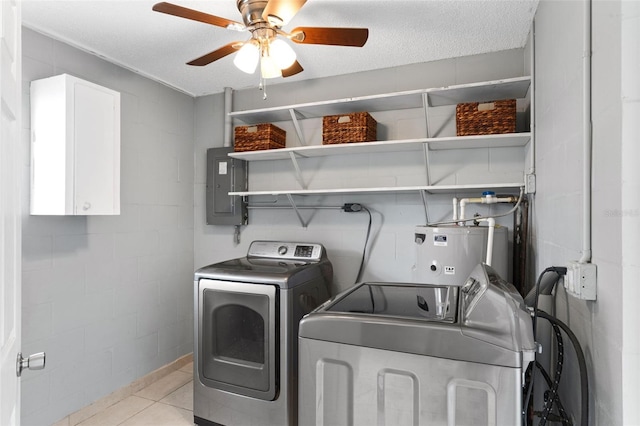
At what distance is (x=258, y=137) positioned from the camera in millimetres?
2725

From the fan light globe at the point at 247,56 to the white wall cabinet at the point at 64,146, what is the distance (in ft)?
3.29

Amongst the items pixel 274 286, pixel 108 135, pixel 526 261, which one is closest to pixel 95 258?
pixel 108 135

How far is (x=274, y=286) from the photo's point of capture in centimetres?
210

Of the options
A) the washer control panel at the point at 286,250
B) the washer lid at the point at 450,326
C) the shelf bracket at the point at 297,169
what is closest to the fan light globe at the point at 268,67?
the shelf bracket at the point at 297,169

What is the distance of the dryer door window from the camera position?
6.92 feet

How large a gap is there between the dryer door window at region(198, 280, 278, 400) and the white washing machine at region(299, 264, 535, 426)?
921 millimetres

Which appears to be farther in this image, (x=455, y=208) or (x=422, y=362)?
(x=455, y=208)

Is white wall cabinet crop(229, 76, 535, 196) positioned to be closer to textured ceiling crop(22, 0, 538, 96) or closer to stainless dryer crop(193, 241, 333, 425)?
textured ceiling crop(22, 0, 538, 96)

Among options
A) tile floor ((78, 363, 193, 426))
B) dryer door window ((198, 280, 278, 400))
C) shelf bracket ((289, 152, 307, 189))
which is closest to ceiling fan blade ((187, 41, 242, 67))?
shelf bracket ((289, 152, 307, 189))

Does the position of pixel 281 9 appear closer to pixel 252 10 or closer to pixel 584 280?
pixel 252 10

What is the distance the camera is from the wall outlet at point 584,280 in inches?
39.9

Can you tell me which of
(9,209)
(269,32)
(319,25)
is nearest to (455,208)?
(319,25)

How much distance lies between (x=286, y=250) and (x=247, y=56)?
4.73ft

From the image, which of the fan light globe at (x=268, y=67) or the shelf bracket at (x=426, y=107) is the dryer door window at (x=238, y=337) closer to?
the fan light globe at (x=268, y=67)
